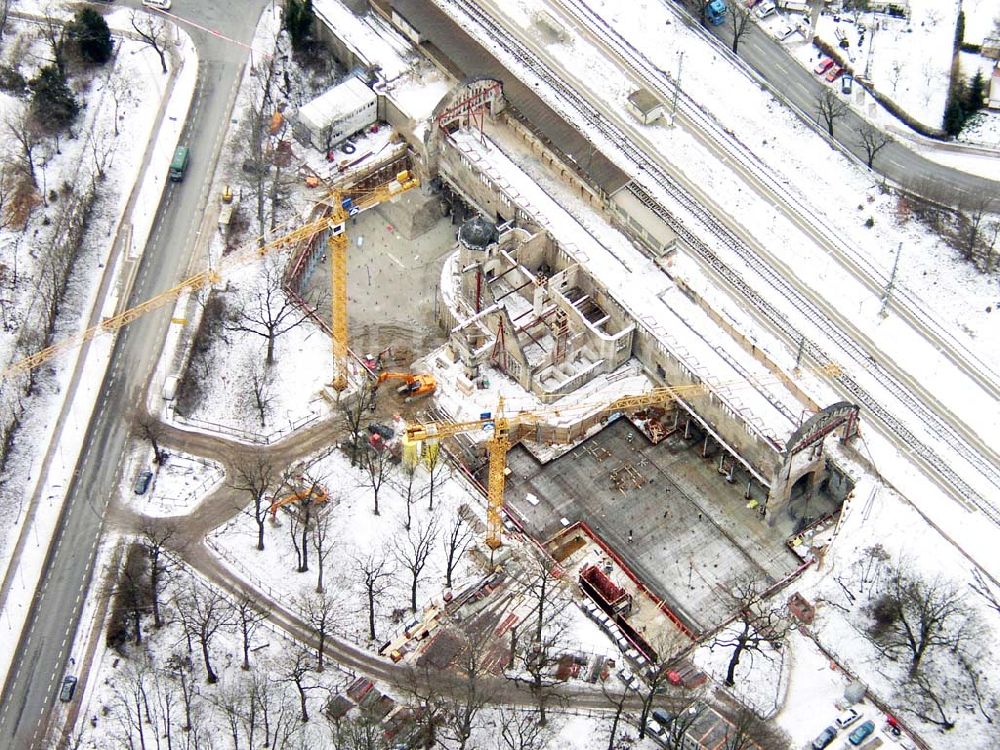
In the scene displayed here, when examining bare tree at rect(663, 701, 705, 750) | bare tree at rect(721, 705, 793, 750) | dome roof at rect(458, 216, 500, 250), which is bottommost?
bare tree at rect(721, 705, 793, 750)

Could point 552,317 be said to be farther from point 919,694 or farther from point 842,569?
point 919,694

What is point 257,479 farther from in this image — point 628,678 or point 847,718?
point 847,718

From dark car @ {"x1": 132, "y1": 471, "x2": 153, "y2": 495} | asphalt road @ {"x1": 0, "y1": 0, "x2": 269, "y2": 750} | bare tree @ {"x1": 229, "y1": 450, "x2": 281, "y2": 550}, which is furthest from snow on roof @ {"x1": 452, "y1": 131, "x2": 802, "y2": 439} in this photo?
dark car @ {"x1": 132, "y1": 471, "x2": 153, "y2": 495}

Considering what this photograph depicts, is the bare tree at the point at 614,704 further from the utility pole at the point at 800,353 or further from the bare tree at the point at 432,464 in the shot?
the utility pole at the point at 800,353

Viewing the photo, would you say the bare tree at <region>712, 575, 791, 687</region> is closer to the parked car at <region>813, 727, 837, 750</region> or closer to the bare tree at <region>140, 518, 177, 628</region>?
the parked car at <region>813, 727, 837, 750</region>

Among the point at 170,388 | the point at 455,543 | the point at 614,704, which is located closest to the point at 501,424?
the point at 455,543

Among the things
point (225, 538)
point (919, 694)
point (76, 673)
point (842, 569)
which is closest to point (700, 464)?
point (842, 569)
